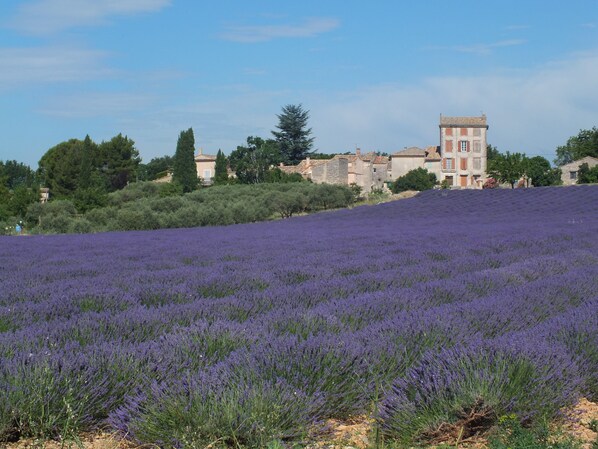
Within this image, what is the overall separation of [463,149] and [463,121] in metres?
2.51

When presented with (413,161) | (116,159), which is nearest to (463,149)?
(413,161)

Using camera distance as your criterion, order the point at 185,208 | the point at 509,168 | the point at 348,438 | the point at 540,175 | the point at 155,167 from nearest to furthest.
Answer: the point at 348,438 → the point at 185,208 → the point at 509,168 → the point at 540,175 → the point at 155,167

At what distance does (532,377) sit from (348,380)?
0.83 metres

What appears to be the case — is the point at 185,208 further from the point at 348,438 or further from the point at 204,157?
the point at 204,157

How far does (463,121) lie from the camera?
66.6 meters

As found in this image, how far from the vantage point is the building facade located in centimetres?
6631

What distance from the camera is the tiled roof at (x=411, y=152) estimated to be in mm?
65894

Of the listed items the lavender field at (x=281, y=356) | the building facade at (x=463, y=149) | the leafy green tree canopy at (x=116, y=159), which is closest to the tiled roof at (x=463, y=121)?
the building facade at (x=463, y=149)

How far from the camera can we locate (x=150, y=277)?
7.21m

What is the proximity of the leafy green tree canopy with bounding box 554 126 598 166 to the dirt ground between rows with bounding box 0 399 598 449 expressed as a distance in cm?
7443

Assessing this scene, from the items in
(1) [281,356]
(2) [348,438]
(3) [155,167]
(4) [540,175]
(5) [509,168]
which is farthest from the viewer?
(3) [155,167]

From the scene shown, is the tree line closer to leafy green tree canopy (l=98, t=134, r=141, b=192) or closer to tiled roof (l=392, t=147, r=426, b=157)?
leafy green tree canopy (l=98, t=134, r=141, b=192)

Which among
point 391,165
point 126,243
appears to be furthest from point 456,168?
point 126,243

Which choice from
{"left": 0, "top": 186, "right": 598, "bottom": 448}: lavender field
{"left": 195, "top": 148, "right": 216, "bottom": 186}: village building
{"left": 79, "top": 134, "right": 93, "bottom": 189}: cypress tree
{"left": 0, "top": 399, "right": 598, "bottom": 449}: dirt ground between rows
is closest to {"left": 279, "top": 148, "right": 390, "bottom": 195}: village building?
{"left": 195, "top": 148, "right": 216, "bottom": 186}: village building
